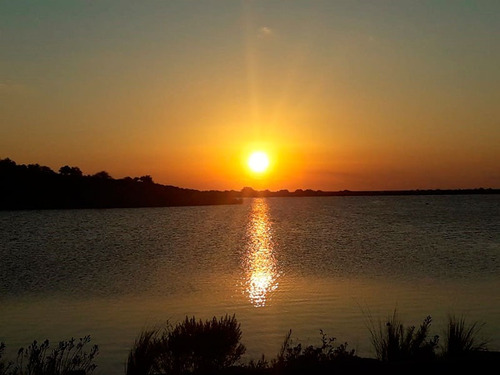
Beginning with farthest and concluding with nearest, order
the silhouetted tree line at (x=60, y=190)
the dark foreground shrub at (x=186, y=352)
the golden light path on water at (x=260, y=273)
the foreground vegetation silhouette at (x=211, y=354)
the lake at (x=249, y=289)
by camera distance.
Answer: the silhouetted tree line at (x=60, y=190), the golden light path on water at (x=260, y=273), the lake at (x=249, y=289), the dark foreground shrub at (x=186, y=352), the foreground vegetation silhouette at (x=211, y=354)

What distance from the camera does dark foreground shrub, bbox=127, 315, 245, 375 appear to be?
1118 cm

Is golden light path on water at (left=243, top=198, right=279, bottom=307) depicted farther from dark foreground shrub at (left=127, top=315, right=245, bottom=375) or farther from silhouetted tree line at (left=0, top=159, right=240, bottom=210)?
silhouetted tree line at (left=0, top=159, right=240, bottom=210)

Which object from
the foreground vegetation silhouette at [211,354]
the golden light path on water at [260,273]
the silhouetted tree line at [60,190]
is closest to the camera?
the foreground vegetation silhouette at [211,354]

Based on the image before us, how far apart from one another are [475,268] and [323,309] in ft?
51.4

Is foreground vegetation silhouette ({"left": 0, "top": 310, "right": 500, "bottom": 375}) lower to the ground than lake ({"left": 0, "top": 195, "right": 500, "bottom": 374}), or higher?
higher

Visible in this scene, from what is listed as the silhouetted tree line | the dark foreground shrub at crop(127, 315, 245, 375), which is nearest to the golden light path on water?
the dark foreground shrub at crop(127, 315, 245, 375)

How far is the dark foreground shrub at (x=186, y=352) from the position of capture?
11180mm

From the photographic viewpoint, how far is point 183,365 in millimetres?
11188

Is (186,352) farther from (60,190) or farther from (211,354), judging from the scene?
(60,190)

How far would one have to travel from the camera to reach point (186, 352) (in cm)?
1144

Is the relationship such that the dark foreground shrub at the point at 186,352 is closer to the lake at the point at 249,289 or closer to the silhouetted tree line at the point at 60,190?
the lake at the point at 249,289

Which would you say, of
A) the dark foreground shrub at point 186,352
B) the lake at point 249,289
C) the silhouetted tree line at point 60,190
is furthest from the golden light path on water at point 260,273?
the silhouetted tree line at point 60,190

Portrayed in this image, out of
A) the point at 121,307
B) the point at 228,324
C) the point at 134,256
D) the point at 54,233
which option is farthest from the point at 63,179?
the point at 228,324

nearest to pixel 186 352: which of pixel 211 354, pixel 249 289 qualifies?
pixel 211 354
